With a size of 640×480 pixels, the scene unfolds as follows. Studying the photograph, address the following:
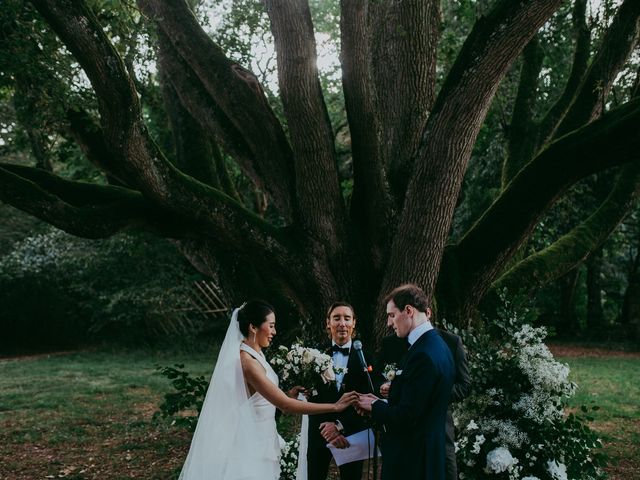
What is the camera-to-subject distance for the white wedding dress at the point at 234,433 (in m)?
4.40

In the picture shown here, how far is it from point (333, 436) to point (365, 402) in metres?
0.70

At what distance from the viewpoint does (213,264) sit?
8.52m

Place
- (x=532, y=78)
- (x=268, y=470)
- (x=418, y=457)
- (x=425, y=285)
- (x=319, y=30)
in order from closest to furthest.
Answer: (x=418, y=457)
(x=268, y=470)
(x=425, y=285)
(x=532, y=78)
(x=319, y=30)

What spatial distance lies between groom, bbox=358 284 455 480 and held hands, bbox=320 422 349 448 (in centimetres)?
90

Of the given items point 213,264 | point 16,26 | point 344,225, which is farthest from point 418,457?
point 16,26

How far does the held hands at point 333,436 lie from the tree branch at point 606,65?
5.83 meters

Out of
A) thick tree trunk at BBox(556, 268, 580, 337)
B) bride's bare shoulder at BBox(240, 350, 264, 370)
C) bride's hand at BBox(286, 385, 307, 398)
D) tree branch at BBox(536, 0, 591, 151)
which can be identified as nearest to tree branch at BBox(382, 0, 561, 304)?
bride's hand at BBox(286, 385, 307, 398)

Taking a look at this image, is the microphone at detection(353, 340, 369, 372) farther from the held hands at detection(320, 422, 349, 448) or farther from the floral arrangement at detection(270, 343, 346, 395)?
the held hands at detection(320, 422, 349, 448)

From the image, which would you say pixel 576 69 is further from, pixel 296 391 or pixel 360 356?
pixel 296 391

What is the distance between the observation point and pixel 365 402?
4.16 meters

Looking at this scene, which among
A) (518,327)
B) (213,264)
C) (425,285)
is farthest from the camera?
(213,264)

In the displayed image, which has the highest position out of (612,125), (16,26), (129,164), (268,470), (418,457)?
(16,26)

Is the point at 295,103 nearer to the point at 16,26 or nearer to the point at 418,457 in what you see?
the point at 16,26

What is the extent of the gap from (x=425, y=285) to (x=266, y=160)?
2.49 metres
